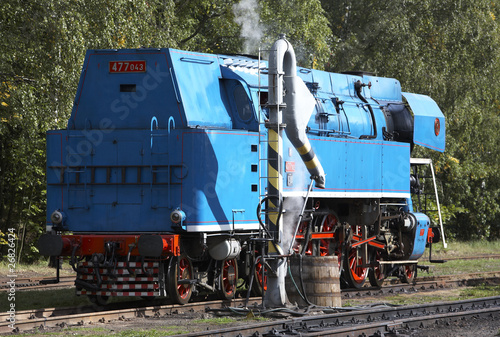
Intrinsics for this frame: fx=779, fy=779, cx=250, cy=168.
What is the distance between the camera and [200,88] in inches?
488

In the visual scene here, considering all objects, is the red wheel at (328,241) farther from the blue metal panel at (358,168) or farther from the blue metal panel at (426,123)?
the blue metal panel at (426,123)

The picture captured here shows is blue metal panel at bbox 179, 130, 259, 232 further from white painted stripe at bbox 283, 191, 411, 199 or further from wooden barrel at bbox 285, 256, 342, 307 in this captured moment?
wooden barrel at bbox 285, 256, 342, 307

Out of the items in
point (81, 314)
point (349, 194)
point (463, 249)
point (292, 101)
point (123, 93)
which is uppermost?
point (123, 93)

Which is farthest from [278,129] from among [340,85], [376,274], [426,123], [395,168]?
[426,123]

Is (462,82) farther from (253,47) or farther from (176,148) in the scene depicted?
(176,148)

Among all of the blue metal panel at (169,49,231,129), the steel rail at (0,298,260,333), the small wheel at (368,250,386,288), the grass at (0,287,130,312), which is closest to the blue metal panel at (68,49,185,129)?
the blue metal panel at (169,49,231,129)

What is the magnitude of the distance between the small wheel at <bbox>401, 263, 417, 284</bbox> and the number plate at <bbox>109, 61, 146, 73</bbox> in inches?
308

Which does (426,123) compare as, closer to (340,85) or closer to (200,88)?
(340,85)

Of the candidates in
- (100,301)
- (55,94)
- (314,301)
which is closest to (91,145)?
(100,301)

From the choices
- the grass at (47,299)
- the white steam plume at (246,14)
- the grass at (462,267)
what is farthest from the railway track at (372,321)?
the white steam plume at (246,14)

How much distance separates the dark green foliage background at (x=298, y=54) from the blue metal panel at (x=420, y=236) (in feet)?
24.3

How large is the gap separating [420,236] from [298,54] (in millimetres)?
10732

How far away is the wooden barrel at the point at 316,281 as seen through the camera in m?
11.9

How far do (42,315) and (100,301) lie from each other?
59.4 inches
